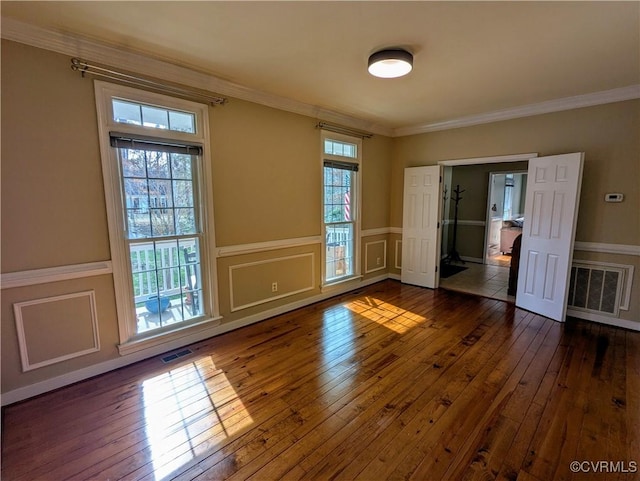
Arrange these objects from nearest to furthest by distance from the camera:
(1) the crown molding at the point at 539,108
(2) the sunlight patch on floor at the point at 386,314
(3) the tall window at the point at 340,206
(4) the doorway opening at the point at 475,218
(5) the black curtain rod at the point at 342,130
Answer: (1) the crown molding at the point at 539,108 → (2) the sunlight patch on floor at the point at 386,314 → (5) the black curtain rod at the point at 342,130 → (3) the tall window at the point at 340,206 → (4) the doorway opening at the point at 475,218

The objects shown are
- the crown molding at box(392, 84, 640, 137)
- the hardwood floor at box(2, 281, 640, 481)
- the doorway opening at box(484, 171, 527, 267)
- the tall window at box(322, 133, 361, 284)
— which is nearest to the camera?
the hardwood floor at box(2, 281, 640, 481)

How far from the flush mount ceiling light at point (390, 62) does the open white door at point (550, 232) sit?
2408 millimetres

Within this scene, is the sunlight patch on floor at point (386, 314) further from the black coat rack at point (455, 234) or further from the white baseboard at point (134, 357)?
the black coat rack at point (455, 234)

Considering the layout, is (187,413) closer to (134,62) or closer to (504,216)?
(134,62)

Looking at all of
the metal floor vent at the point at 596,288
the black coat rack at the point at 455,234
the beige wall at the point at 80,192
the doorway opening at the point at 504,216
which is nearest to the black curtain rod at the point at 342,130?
the beige wall at the point at 80,192

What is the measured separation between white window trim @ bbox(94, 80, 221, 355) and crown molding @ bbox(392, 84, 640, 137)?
11.4ft

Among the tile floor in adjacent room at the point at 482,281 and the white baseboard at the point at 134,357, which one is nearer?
the white baseboard at the point at 134,357

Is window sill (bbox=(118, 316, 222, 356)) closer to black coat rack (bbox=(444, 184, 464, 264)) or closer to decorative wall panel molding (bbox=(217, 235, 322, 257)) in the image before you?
decorative wall panel molding (bbox=(217, 235, 322, 257))

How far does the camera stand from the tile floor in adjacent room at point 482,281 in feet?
15.6

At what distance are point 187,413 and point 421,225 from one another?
163 inches

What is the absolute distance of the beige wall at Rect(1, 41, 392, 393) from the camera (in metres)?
2.13

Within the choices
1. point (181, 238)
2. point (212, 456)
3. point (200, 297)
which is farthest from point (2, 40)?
point (212, 456)

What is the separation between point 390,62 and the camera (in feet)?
7.91

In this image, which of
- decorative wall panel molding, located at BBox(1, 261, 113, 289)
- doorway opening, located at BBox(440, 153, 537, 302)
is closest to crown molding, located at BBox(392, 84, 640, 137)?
doorway opening, located at BBox(440, 153, 537, 302)
